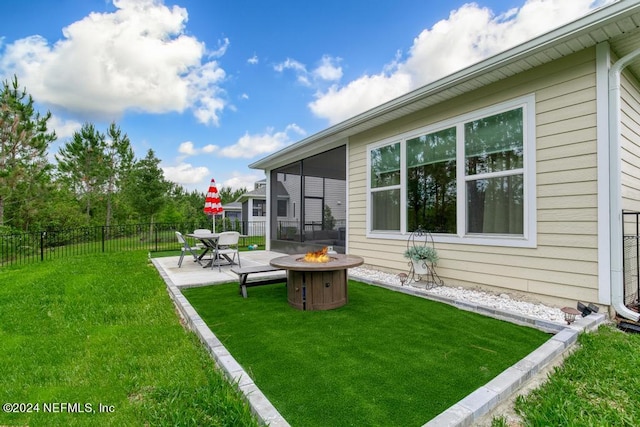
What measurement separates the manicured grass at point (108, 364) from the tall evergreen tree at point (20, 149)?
10.7 m

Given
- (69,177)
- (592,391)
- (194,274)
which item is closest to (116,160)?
(69,177)

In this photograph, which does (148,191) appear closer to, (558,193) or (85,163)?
(85,163)

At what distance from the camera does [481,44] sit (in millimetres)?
7414

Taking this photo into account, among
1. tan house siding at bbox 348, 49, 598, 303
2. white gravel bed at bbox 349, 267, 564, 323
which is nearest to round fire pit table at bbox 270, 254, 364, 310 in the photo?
white gravel bed at bbox 349, 267, 564, 323

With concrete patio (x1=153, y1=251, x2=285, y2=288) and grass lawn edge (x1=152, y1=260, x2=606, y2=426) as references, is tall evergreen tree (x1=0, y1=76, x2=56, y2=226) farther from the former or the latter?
grass lawn edge (x1=152, y1=260, x2=606, y2=426)

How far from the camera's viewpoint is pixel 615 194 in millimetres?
2998

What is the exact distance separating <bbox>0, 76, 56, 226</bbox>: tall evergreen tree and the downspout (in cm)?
1702

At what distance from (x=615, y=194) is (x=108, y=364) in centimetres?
492

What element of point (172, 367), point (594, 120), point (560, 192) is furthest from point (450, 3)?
point (172, 367)

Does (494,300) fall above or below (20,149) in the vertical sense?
below

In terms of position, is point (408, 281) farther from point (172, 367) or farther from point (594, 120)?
point (172, 367)

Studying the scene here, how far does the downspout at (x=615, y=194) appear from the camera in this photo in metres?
2.99

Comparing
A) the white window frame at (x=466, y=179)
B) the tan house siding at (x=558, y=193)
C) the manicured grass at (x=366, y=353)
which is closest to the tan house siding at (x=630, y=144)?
the tan house siding at (x=558, y=193)

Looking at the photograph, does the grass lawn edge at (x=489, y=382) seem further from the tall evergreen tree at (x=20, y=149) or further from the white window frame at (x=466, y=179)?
the tall evergreen tree at (x=20, y=149)
